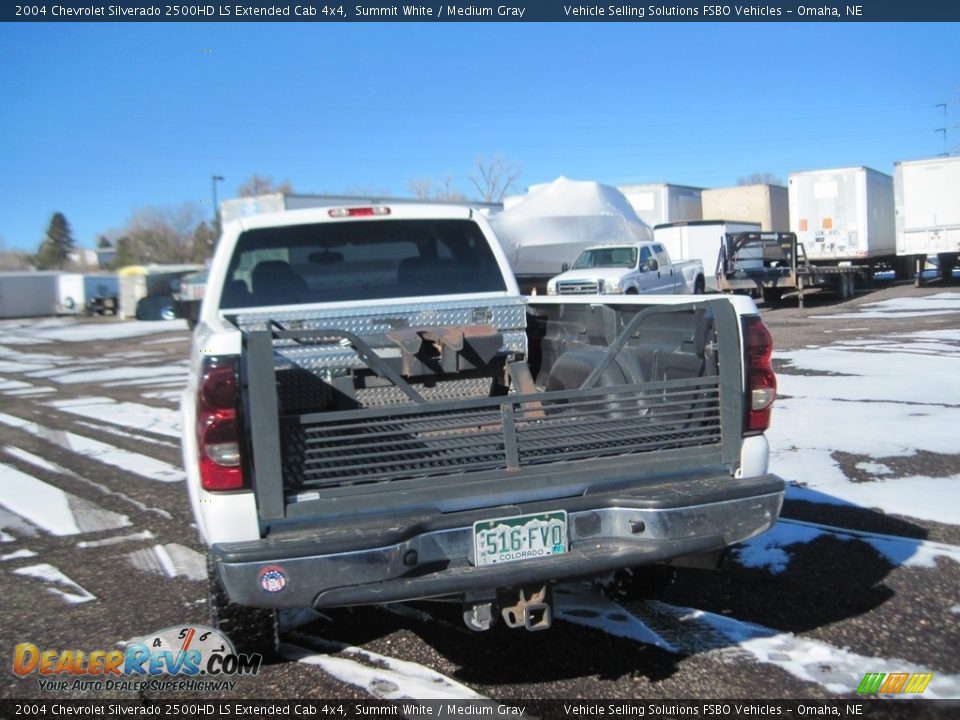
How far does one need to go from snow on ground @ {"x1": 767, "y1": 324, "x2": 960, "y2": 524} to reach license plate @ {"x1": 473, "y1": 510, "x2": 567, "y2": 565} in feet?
11.4

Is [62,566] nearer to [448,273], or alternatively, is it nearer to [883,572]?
[448,273]

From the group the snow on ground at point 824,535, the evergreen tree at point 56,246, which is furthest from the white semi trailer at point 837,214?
the evergreen tree at point 56,246

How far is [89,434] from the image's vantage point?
1005cm

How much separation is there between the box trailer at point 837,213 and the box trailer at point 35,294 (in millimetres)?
36719

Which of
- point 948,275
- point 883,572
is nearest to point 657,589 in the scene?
point 883,572

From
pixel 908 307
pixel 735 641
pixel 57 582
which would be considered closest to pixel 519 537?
pixel 735 641

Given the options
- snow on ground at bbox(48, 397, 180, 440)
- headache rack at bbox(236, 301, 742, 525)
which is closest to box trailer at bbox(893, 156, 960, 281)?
snow on ground at bbox(48, 397, 180, 440)

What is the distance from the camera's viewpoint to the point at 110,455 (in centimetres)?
870

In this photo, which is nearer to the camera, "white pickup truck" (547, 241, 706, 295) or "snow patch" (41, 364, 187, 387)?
"snow patch" (41, 364, 187, 387)

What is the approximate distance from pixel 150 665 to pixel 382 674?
109 centimetres

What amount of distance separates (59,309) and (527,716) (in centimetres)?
4921

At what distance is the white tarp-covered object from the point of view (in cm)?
2588

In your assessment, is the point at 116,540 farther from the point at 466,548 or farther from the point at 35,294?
the point at 35,294

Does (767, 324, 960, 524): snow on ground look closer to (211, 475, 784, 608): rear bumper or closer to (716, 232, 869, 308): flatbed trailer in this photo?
(211, 475, 784, 608): rear bumper
